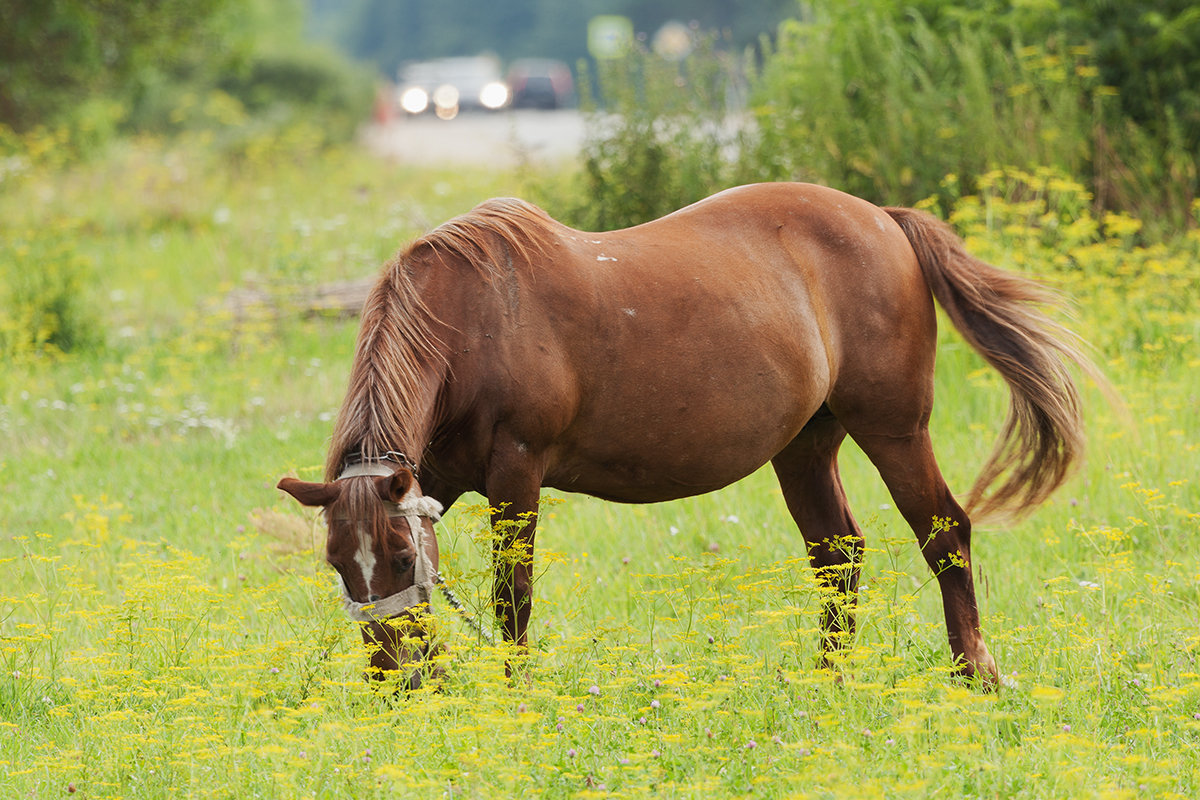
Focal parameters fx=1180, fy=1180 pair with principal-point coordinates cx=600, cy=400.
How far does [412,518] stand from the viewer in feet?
11.1

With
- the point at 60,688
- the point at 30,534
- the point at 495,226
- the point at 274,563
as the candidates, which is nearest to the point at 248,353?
the point at 30,534

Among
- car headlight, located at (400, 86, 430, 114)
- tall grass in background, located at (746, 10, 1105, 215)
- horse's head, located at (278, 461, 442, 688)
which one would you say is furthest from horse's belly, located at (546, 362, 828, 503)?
car headlight, located at (400, 86, 430, 114)

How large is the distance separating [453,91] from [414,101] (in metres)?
1.28

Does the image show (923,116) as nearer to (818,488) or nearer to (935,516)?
(818,488)

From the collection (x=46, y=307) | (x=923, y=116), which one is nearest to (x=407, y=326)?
(x=923, y=116)

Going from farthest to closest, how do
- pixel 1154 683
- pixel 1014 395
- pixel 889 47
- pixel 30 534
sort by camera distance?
pixel 889 47
pixel 30 534
pixel 1014 395
pixel 1154 683

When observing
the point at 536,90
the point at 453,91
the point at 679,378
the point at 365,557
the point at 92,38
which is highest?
the point at 453,91

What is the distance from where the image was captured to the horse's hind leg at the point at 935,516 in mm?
4328

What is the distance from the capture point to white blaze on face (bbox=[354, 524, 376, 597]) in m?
3.31

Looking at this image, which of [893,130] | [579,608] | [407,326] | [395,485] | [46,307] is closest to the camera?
[395,485]

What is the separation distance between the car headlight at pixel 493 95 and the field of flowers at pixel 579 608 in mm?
23505

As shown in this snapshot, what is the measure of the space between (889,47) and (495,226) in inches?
263

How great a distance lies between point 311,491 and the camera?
3.28 meters

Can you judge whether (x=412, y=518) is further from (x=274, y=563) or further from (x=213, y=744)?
(x=274, y=563)
